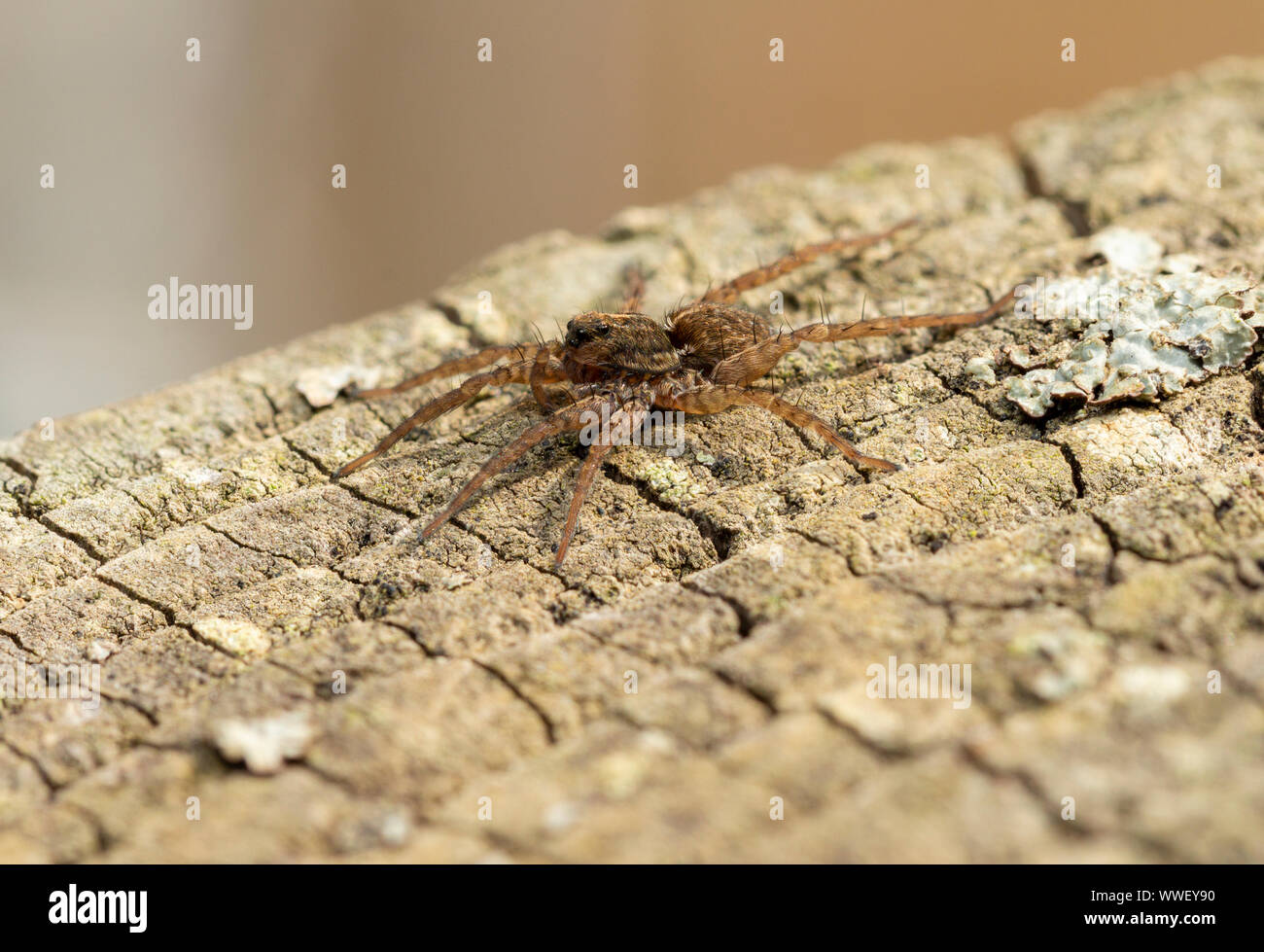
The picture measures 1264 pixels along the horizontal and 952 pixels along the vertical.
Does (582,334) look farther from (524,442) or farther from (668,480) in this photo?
(668,480)

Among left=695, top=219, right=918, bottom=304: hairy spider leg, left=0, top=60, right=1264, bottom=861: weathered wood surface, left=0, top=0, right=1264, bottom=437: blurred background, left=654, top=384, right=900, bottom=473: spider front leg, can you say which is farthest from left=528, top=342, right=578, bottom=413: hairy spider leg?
left=0, top=0, right=1264, bottom=437: blurred background

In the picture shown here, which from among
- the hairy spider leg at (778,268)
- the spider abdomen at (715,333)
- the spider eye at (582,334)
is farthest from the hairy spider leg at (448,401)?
the hairy spider leg at (778,268)

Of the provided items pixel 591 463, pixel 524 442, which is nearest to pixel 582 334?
pixel 524 442

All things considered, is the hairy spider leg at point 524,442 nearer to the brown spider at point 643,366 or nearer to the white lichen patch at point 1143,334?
the brown spider at point 643,366
